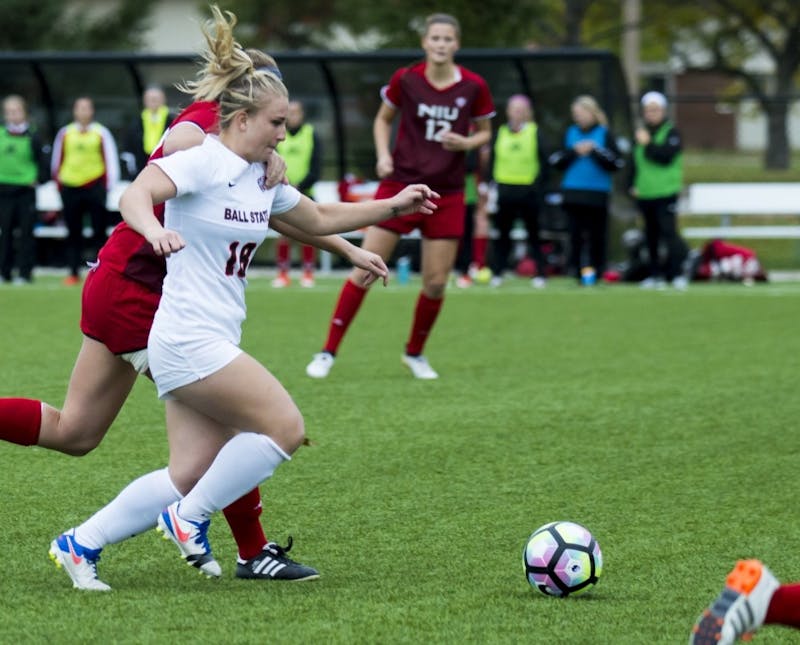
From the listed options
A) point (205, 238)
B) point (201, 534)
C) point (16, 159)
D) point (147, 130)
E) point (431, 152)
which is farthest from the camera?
point (147, 130)

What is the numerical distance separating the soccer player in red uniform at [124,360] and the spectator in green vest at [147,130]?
12240 millimetres

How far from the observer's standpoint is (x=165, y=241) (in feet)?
13.5

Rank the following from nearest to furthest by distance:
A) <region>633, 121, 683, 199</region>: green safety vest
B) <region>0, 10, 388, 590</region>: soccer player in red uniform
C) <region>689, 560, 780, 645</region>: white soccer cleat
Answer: <region>689, 560, 780, 645</region>: white soccer cleat
<region>0, 10, 388, 590</region>: soccer player in red uniform
<region>633, 121, 683, 199</region>: green safety vest

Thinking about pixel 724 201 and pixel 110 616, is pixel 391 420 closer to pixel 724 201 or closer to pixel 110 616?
pixel 110 616

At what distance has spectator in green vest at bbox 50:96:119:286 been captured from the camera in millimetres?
16938

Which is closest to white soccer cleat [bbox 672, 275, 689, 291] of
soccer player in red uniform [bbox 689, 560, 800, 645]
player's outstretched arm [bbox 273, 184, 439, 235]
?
player's outstretched arm [bbox 273, 184, 439, 235]

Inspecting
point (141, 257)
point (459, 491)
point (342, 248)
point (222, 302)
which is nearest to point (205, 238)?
point (222, 302)

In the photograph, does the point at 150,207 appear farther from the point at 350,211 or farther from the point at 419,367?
the point at 419,367

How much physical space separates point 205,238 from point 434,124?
5356 mm

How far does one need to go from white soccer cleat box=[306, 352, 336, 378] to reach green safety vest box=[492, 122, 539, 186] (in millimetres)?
7715

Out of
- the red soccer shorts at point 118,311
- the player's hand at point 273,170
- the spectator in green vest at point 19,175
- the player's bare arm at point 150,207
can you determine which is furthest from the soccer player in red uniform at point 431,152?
the spectator in green vest at point 19,175

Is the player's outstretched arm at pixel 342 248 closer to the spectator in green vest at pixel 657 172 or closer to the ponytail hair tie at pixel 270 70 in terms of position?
the ponytail hair tie at pixel 270 70

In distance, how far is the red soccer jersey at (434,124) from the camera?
9.63 m

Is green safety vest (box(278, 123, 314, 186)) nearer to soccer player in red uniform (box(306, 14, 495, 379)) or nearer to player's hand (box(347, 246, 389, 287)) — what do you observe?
soccer player in red uniform (box(306, 14, 495, 379))
